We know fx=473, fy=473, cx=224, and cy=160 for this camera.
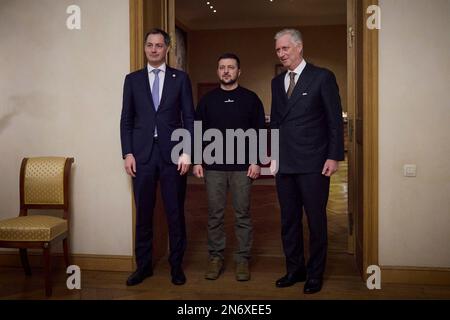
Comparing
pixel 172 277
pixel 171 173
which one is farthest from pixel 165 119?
pixel 172 277

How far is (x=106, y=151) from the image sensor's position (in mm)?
3377

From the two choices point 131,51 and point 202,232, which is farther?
point 202,232

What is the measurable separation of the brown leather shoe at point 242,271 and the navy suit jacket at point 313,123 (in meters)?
0.77

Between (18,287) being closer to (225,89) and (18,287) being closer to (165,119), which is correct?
(165,119)

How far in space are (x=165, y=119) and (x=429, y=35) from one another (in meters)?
1.73

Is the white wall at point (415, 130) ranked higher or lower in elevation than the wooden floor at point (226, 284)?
higher

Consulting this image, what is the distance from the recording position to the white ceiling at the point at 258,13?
9.73 m

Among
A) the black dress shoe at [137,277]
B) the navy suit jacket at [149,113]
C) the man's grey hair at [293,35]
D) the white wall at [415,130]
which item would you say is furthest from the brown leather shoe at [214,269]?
the man's grey hair at [293,35]

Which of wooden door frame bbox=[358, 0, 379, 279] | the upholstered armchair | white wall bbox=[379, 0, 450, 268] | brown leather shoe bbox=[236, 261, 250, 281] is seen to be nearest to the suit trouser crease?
brown leather shoe bbox=[236, 261, 250, 281]

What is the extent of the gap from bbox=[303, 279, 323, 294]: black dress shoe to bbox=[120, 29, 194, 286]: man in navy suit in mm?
795

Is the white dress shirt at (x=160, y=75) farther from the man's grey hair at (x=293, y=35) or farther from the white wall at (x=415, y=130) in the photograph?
the white wall at (x=415, y=130)

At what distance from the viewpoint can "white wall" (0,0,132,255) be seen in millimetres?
3330

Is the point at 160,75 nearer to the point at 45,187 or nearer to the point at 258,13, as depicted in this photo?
the point at 45,187

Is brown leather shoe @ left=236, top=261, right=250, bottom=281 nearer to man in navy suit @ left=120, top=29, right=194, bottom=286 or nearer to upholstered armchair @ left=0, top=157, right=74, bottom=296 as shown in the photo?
man in navy suit @ left=120, top=29, right=194, bottom=286
